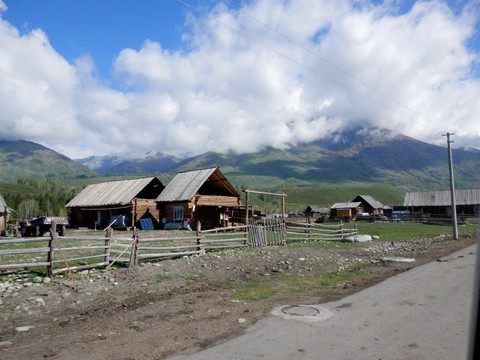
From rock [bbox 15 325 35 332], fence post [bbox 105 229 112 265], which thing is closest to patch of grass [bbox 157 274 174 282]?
fence post [bbox 105 229 112 265]

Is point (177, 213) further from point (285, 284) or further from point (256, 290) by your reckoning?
point (256, 290)

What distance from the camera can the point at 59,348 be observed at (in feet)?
20.0

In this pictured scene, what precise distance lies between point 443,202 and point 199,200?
199 feet

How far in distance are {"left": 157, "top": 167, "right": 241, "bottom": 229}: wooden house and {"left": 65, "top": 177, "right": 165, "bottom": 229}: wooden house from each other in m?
1.90

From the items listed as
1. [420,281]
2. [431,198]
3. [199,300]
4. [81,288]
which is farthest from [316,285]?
[431,198]

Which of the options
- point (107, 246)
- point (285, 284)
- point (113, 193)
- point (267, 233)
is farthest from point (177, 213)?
point (285, 284)

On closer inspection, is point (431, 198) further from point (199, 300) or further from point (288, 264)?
point (199, 300)

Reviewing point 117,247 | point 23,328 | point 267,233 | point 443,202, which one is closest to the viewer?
point 23,328

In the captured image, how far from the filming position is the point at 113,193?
41.8 meters

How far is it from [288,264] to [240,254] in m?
2.72

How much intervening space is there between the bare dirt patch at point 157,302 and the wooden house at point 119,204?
2526 centimetres

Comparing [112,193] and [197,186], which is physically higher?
[197,186]

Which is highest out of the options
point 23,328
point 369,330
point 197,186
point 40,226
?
point 197,186

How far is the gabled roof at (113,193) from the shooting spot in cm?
3925
